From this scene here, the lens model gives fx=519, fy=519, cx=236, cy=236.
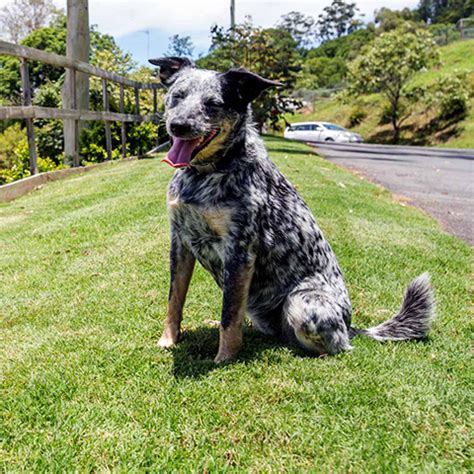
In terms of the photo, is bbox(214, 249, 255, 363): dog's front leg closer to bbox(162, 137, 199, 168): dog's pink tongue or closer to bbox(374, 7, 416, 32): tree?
bbox(162, 137, 199, 168): dog's pink tongue

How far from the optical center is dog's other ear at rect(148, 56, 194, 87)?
344 cm

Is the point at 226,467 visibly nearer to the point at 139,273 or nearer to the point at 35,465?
the point at 35,465

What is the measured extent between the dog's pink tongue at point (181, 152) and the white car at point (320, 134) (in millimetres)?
32883

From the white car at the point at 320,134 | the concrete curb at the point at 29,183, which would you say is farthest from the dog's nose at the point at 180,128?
the white car at the point at 320,134

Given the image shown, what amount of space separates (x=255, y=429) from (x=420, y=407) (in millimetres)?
913

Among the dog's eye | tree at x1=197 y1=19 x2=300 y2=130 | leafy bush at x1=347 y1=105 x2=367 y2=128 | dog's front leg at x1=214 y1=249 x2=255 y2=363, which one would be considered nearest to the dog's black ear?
the dog's eye

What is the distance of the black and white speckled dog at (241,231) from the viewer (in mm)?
3068

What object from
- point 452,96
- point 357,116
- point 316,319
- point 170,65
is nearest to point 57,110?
point 170,65

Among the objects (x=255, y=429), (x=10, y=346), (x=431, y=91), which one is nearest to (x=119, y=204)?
(x=10, y=346)

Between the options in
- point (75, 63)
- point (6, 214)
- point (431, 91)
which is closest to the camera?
point (6, 214)

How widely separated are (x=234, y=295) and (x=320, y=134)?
3371 cm

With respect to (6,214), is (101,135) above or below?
above

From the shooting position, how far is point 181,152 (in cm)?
296

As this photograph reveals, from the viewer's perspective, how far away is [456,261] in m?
6.02
